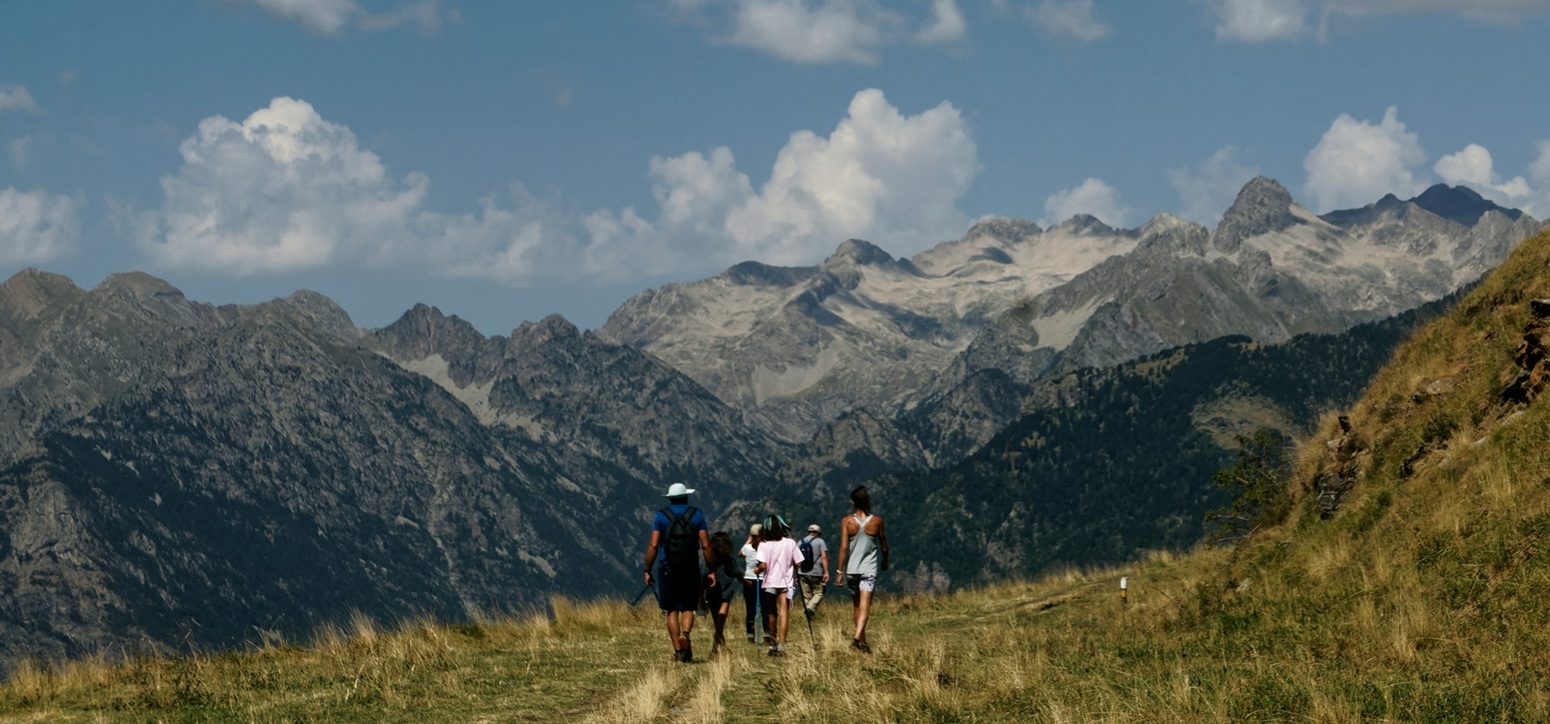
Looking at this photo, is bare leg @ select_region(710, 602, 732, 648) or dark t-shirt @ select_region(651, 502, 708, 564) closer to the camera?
dark t-shirt @ select_region(651, 502, 708, 564)

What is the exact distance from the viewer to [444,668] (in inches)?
795

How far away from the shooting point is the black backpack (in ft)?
71.1

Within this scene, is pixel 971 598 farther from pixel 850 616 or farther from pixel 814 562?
pixel 814 562

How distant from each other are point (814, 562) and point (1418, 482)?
10.6m

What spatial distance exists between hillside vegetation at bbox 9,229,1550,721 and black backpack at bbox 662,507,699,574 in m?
1.58

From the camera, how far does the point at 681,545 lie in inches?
856

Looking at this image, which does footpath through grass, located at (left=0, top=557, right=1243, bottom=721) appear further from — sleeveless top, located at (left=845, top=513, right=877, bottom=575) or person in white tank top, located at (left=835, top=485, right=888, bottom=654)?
sleeveless top, located at (left=845, top=513, right=877, bottom=575)

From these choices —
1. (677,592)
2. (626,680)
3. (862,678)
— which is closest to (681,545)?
(677,592)

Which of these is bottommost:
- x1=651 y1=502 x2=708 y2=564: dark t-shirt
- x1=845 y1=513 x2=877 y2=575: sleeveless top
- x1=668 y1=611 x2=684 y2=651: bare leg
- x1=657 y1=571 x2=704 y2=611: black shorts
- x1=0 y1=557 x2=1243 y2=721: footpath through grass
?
x1=0 y1=557 x2=1243 y2=721: footpath through grass

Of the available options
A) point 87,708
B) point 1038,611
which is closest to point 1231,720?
point 87,708

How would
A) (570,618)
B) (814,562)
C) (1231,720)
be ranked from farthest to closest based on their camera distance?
(570,618) → (814,562) → (1231,720)

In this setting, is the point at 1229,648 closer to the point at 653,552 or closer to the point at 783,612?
the point at 783,612

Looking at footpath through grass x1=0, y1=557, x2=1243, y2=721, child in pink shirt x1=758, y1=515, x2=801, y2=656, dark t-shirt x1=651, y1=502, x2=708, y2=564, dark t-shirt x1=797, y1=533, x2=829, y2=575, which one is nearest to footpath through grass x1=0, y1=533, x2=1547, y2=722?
footpath through grass x1=0, y1=557, x2=1243, y2=721

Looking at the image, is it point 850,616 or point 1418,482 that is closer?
point 1418,482
